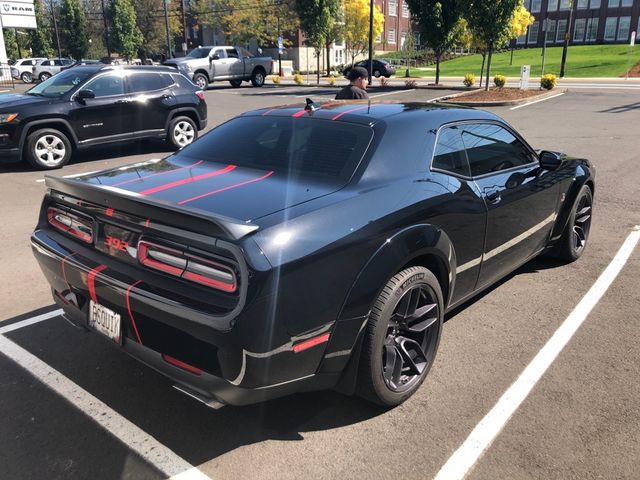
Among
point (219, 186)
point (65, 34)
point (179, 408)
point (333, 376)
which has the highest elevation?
point (65, 34)

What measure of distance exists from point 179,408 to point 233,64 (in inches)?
1111

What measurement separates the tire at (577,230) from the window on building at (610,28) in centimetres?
7794

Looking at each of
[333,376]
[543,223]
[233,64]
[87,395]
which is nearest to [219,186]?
[333,376]

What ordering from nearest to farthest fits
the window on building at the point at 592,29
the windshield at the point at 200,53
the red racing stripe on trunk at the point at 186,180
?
1. the red racing stripe on trunk at the point at 186,180
2. the windshield at the point at 200,53
3. the window on building at the point at 592,29

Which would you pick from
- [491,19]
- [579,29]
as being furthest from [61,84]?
[579,29]

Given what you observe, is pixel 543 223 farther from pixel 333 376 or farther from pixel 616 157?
pixel 616 157

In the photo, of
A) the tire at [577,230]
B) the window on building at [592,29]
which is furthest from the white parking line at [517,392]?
the window on building at [592,29]

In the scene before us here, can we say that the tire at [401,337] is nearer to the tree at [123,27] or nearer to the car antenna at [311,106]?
the car antenna at [311,106]

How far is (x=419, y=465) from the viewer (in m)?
2.54

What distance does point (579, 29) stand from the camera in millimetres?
72500

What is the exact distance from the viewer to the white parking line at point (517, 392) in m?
2.55

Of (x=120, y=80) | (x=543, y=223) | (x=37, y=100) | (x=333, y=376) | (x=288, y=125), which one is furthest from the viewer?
(x=120, y=80)

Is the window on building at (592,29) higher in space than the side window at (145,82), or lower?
higher

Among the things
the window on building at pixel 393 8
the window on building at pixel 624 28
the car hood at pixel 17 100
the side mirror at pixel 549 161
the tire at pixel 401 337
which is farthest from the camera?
the window on building at pixel 393 8
